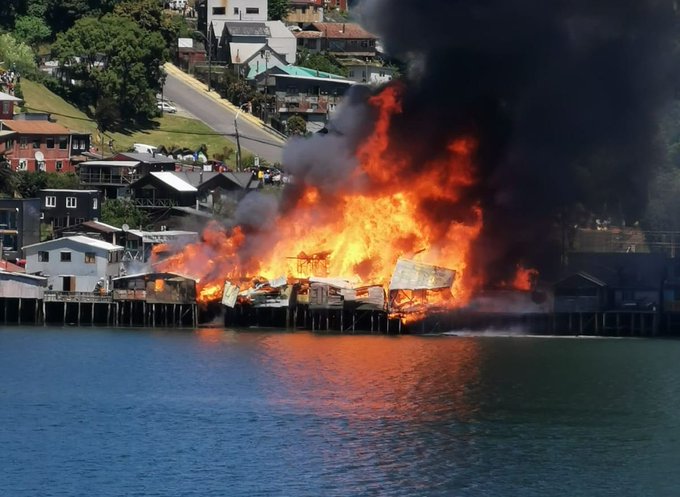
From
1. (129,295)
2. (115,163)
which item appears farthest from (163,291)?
(115,163)

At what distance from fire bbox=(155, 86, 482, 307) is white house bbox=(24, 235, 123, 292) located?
3.28m

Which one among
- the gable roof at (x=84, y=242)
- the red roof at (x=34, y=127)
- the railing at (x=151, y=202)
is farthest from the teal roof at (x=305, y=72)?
the gable roof at (x=84, y=242)

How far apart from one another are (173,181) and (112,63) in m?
20.9

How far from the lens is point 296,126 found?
178000 millimetres

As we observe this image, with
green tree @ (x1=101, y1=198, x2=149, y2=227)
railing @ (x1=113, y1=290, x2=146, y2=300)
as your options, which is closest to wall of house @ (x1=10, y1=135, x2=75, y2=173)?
green tree @ (x1=101, y1=198, x2=149, y2=227)

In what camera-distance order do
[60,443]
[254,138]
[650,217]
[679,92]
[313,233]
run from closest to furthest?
1. [60,443]
2. [313,233]
3. [679,92]
4. [650,217]
5. [254,138]

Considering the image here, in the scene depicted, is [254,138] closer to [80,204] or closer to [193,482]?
[80,204]

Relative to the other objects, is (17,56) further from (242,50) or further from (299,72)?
(242,50)

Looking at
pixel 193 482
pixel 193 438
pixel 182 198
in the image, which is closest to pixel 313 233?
pixel 182 198

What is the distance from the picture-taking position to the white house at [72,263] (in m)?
125

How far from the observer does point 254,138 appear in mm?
172000

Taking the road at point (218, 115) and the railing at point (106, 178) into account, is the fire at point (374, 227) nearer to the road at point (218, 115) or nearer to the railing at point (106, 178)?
the railing at point (106, 178)

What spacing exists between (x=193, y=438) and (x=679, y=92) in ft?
184

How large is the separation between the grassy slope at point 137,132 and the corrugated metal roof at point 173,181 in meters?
10.2
